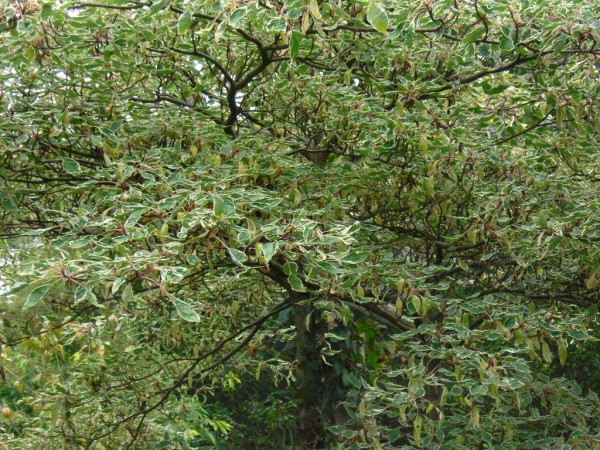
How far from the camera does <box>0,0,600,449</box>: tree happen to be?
11.1 feet

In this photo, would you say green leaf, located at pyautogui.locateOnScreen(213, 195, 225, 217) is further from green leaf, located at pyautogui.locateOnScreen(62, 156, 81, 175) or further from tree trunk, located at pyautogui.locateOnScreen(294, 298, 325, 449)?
tree trunk, located at pyautogui.locateOnScreen(294, 298, 325, 449)

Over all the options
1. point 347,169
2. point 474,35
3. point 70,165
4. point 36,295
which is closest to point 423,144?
point 474,35

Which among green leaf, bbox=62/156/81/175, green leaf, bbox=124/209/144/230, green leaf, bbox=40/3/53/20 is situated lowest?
green leaf, bbox=62/156/81/175

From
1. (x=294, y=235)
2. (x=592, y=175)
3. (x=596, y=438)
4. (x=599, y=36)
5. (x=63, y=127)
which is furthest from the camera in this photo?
(x=592, y=175)

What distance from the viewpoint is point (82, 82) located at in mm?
3906

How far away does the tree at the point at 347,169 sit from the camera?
3.39m

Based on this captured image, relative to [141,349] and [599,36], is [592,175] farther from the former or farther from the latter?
[141,349]

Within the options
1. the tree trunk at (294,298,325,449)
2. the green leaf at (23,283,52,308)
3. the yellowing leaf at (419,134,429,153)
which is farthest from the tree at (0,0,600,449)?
the green leaf at (23,283,52,308)

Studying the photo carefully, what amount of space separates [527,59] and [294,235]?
1.64 meters

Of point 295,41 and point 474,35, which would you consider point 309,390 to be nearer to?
point 474,35

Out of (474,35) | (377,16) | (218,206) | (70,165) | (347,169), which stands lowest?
(347,169)

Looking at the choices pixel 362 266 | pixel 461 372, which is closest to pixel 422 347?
pixel 461 372

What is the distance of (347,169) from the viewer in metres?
4.26

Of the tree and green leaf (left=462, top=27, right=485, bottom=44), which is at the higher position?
green leaf (left=462, top=27, right=485, bottom=44)
